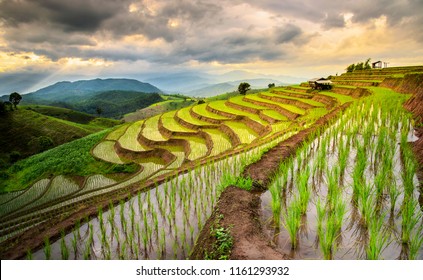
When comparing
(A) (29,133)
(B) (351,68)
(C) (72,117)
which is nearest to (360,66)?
(B) (351,68)

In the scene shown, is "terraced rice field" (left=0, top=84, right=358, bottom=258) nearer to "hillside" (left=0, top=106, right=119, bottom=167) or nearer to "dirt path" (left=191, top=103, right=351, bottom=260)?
"dirt path" (left=191, top=103, right=351, bottom=260)

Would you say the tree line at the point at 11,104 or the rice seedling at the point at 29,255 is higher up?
the tree line at the point at 11,104

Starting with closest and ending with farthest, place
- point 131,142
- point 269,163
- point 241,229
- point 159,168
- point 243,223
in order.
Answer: point 241,229, point 243,223, point 269,163, point 159,168, point 131,142

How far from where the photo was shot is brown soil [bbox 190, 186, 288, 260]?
8.51ft

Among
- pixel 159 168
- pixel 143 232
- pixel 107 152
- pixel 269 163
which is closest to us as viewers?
pixel 143 232

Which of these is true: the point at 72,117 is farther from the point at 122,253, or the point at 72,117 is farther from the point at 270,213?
the point at 270,213

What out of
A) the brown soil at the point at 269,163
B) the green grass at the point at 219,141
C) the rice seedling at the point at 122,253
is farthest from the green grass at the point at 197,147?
the rice seedling at the point at 122,253

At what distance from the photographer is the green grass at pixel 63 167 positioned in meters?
13.0

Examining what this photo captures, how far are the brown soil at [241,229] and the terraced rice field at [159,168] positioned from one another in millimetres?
427

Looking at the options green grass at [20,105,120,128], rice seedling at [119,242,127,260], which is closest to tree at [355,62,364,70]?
rice seedling at [119,242,127,260]

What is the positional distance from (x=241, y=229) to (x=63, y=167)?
13.9 m

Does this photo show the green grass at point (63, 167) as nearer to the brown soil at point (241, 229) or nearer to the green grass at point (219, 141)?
the green grass at point (219, 141)

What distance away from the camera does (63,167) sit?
14094 millimetres

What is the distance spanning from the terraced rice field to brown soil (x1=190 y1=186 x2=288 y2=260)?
43 cm
